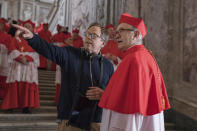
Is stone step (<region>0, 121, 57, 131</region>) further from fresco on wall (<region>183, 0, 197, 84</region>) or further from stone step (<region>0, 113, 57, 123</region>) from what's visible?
fresco on wall (<region>183, 0, 197, 84</region>)

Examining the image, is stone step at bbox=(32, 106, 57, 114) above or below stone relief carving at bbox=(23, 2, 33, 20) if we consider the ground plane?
below

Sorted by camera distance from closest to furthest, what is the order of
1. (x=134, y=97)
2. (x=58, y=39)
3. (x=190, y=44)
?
(x=134, y=97), (x=190, y=44), (x=58, y=39)

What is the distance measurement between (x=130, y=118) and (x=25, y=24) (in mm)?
4225

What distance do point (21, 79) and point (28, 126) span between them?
3.76 feet

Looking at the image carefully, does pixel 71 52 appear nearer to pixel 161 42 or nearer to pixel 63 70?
pixel 63 70

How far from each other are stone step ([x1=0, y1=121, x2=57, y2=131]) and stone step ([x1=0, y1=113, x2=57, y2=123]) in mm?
213

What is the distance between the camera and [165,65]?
239 inches

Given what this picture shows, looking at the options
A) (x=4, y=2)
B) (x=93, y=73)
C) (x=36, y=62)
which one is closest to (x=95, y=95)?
(x=93, y=73)

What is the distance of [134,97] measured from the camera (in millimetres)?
1918

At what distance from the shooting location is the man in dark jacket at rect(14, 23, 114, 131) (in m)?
2.33

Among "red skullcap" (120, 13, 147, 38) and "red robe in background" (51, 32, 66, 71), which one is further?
"red robe in background" (51, 32, 66, 71)

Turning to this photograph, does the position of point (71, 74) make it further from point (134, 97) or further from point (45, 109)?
point (45, 109)

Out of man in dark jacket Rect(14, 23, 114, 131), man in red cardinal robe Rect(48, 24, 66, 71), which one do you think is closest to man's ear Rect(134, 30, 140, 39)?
man in dark jacket Rect(14, 23, 114, 131)

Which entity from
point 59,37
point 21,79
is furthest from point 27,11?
point 21,79
